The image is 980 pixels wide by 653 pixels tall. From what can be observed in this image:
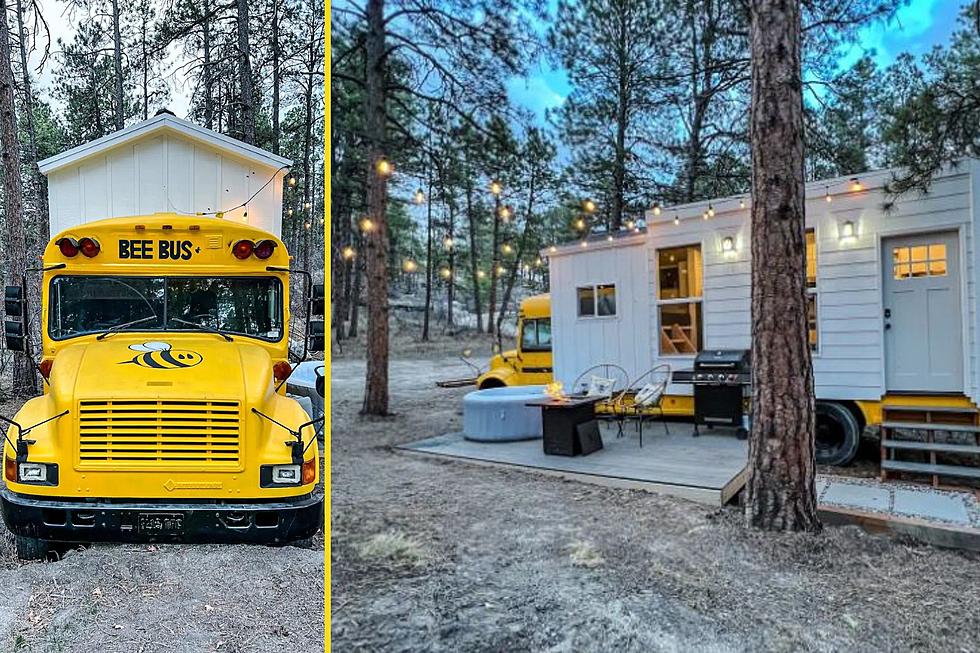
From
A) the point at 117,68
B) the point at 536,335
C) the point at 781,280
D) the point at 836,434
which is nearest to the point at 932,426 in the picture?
the point at 836,434

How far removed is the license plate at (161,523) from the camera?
997 mm

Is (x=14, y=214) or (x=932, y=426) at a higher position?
(x=14, y=214)

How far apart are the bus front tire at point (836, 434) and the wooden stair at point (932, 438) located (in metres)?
0.23

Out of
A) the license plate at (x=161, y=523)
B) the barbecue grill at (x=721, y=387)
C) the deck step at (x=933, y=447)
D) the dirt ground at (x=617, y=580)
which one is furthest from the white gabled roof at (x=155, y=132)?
the barbecue grill at (x=721, y=387)

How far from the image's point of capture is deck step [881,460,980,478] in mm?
4102

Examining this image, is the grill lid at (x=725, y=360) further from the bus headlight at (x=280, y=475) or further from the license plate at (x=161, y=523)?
the license plate at (x=161, y=523)

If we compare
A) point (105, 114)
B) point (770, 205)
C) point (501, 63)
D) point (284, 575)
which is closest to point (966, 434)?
point (770, 205)

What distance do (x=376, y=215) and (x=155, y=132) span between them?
547 cm

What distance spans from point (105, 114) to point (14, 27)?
291mm

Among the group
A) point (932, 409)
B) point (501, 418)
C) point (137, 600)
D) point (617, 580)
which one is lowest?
point (617, 580)

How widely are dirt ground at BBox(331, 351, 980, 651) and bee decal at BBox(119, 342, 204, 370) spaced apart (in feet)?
5.20

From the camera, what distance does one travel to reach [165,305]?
1097 millimetres

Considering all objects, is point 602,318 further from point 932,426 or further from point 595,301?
point 932,426

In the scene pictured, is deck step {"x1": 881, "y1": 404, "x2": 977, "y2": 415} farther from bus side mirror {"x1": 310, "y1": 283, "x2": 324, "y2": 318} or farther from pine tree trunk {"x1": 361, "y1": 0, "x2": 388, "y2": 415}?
bus side mirror {"x1": 310, "y1": 283, "x2": 324, "y2": 318}
